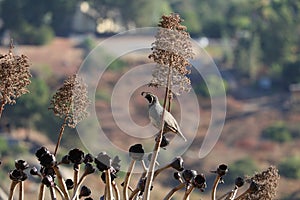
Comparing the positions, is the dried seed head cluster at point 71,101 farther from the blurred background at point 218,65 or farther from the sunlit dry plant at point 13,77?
the blurred background at point 218,65

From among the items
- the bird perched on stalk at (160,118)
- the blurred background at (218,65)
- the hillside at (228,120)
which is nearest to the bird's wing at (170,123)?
the bird perched on stalk at (160,118)

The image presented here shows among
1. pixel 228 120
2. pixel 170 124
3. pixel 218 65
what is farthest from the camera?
pixel 218 65

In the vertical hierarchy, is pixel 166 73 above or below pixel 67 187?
Answer: above

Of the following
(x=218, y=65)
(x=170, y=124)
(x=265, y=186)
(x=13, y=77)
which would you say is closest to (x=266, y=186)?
(x=265, y=186)

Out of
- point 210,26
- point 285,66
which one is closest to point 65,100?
point 285,66

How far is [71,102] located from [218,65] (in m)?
22.9

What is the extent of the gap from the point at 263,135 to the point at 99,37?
7923mm

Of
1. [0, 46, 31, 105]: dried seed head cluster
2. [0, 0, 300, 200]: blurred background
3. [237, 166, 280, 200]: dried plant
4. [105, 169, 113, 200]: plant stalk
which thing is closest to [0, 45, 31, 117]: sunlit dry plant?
[0, 46, 31, 105]: dried seed head cluster

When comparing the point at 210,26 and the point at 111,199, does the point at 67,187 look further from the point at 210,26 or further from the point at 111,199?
the point at 210,26

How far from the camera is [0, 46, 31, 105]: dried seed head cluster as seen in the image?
1388mm

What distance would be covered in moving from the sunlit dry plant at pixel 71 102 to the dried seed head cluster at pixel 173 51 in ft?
0.43

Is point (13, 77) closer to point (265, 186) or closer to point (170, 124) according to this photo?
point (170, 124)

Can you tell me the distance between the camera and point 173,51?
1.37 m

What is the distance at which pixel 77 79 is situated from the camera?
1448mm
